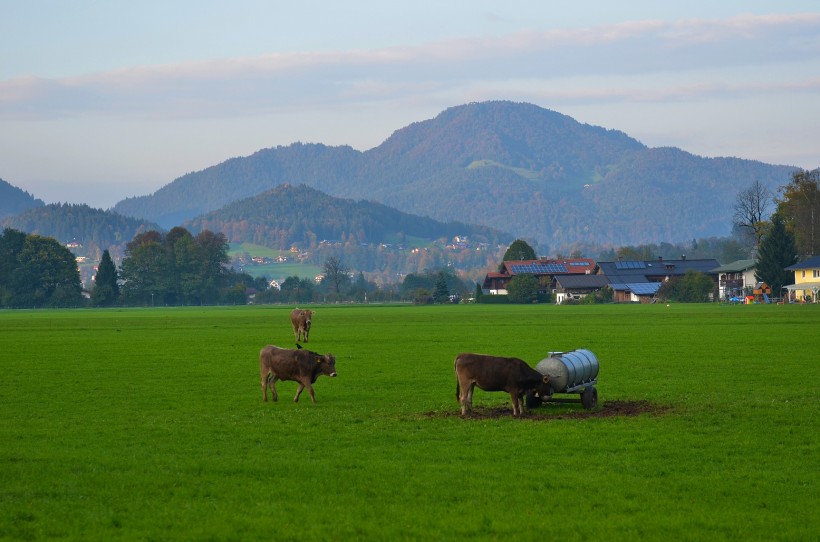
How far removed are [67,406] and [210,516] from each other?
1221 centimetres

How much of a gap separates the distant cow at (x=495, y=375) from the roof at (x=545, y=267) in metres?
159

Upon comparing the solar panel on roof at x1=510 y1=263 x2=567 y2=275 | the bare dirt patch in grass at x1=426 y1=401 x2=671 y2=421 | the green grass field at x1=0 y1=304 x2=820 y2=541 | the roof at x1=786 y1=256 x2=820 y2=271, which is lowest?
the green grass field at x1=0 y1=304 x2=820 y2=541

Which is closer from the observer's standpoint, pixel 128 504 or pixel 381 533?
pixel 381 533

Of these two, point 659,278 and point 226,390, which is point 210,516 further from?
point 659,278

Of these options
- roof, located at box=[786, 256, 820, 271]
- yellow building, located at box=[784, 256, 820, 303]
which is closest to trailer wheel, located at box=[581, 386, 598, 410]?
yellow building, located at box=[784, 256, 820, 303]

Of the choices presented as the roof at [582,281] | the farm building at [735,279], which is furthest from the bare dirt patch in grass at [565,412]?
the roof at [582,281]

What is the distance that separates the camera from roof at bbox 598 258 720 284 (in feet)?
600

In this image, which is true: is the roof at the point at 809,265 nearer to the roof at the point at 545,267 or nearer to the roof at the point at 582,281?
the roof at the point at 582,281

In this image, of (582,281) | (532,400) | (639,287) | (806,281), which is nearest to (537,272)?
(582,281)

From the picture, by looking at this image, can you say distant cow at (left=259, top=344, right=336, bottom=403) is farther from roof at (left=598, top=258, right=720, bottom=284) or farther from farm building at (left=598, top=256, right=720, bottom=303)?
roof at (left=598, top=258, right=720, bottom=284)

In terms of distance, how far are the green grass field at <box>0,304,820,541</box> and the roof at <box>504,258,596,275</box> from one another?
152385 mm

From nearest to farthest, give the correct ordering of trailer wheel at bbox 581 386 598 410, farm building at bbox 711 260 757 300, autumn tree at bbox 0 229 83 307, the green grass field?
the green grass field, trailer wheel at bbox 581 386 598 410, farm building at bbox 711 260 757 300, autumn tree at bbox 0 229 83 307

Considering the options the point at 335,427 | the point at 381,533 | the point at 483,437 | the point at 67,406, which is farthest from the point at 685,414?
the point at 67,406

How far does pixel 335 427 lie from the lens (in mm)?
20766
